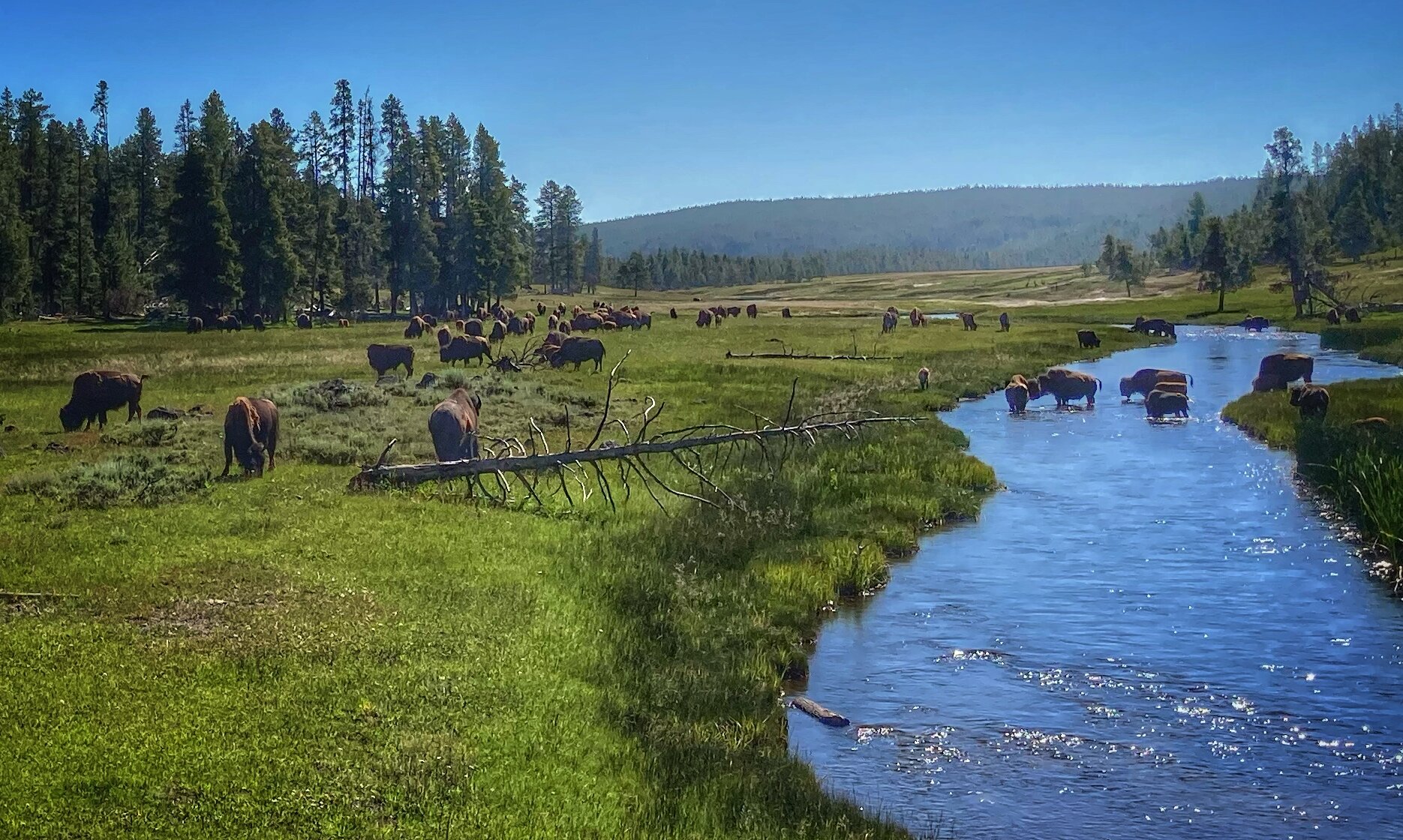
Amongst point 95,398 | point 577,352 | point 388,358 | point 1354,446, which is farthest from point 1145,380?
point 95,398

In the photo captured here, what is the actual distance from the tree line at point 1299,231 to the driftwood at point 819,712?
268ft

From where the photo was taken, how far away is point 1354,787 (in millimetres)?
10062

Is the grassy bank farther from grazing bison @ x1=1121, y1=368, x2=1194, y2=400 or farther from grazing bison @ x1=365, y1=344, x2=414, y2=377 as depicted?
grazing bison @ x1=365, y1=344, x2=414, y2=377

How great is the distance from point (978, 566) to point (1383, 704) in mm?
6528

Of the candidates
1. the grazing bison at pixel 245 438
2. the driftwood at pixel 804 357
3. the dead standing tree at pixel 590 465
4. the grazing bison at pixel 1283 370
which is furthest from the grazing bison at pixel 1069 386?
the grazing bison at pixel 245 438

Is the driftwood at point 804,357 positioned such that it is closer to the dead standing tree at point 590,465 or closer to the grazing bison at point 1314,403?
the grazing bison at point 1314,403

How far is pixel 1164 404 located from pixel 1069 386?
455 centimetres

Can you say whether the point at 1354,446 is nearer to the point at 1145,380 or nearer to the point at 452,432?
the point at 1145,380

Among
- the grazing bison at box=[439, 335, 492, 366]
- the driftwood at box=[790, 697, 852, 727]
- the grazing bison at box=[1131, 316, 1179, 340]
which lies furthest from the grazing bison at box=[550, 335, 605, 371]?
the grazing bison at box=[1131, 316, 1179, 340]

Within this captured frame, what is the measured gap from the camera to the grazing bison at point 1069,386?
39188 mm

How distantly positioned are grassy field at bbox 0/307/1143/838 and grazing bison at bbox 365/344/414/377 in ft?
52.2

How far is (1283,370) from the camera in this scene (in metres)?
37.3

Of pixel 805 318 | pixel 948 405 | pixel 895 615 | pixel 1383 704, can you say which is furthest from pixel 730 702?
pixel 805 318

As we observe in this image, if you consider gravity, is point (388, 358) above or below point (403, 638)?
above
